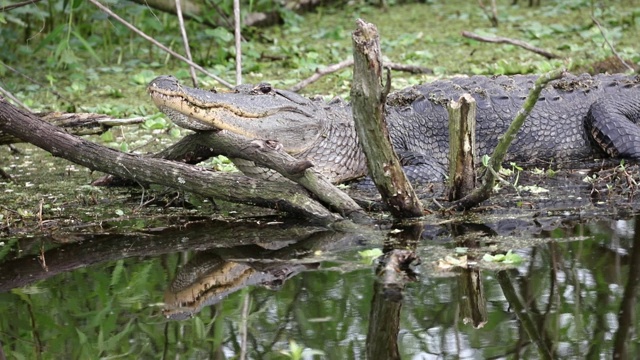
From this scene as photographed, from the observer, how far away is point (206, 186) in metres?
5.17

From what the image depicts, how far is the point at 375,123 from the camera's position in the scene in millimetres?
4465

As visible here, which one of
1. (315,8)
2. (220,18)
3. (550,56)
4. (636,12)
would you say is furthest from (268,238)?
(315,8)

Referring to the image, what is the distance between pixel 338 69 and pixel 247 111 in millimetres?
2589

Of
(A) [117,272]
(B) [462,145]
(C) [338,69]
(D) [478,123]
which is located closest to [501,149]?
(B) [462,145]

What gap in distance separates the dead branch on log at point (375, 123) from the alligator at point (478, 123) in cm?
128

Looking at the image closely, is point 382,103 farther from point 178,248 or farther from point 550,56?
point 550,56

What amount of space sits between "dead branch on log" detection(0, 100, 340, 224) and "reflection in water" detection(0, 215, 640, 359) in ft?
0.56

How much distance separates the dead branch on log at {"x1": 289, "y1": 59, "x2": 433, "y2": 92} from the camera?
8.11m

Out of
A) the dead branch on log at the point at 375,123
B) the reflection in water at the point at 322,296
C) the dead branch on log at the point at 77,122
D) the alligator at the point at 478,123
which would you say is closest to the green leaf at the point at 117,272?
the reflection in water at the point at 322,296

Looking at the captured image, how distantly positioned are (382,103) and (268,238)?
3.13 feet

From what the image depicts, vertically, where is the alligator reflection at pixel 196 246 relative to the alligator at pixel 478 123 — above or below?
below

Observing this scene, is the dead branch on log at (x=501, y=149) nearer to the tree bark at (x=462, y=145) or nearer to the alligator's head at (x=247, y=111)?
the tree bark at (x=462, y=145)

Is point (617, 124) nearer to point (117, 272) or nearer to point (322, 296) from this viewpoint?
point (322, 296)

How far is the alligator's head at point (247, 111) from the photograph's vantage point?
5.34m
